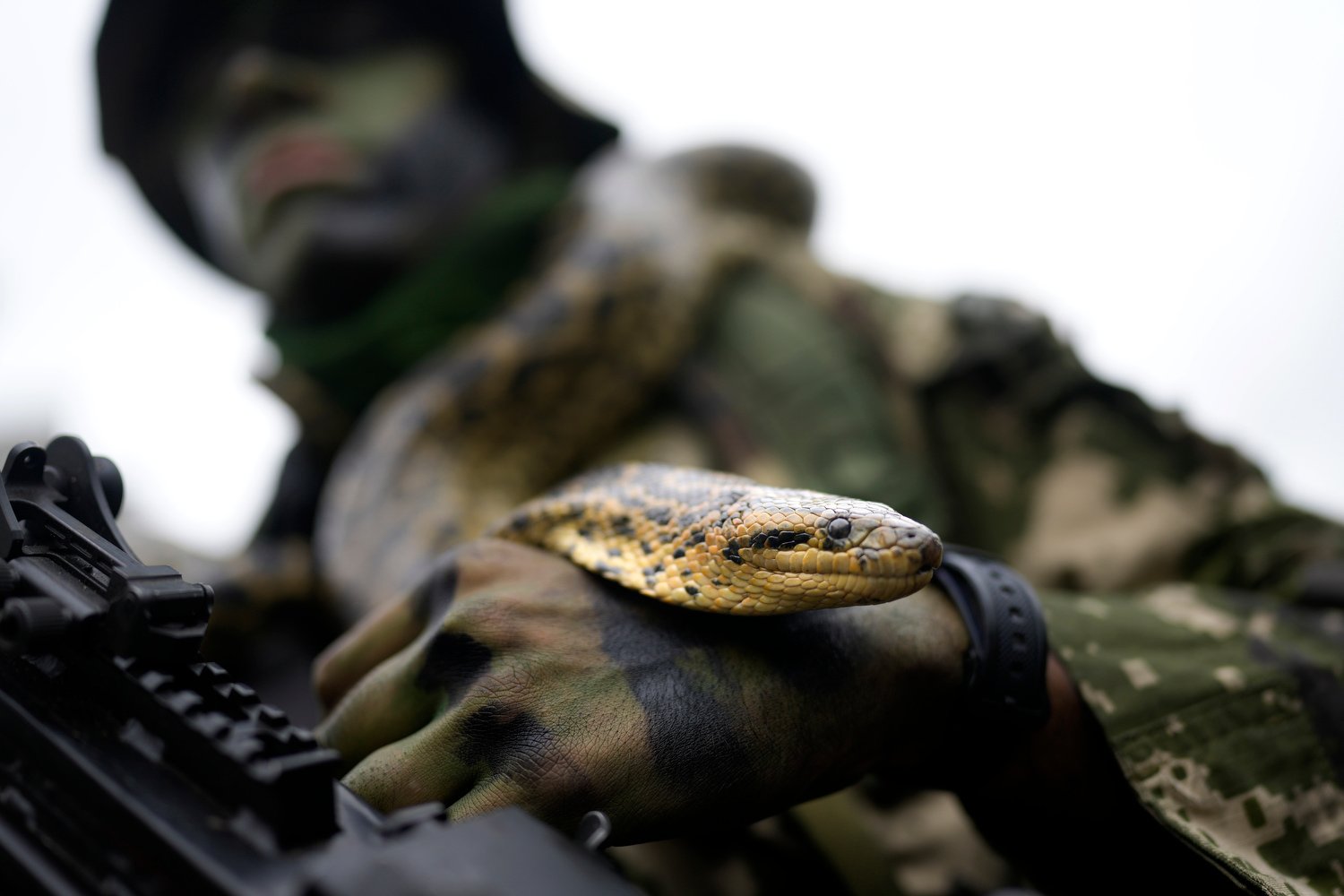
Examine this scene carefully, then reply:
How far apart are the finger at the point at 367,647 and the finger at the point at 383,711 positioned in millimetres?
115

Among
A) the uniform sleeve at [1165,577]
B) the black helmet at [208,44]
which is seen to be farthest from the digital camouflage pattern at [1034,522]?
the black helmet at [208,44]

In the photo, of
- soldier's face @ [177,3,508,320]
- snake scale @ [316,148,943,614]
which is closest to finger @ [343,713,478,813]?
snake scale @ [316,148,943,614]

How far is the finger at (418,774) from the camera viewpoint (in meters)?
1.03

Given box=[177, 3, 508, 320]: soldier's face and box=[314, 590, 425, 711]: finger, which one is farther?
box=[177, 3, 508, 320]: soldier's face

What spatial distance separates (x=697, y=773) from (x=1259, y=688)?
1.13 meters

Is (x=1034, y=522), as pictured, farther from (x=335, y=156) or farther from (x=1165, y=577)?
(x=335, y=156)

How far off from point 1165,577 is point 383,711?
1.98 metres

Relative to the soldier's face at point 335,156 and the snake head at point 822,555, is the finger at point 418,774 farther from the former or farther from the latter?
the soldier's face at point 335,156

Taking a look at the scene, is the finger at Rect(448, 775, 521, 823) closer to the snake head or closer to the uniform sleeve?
the snake head

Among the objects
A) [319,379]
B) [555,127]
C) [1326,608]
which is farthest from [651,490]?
[555,127]

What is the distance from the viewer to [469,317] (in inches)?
127

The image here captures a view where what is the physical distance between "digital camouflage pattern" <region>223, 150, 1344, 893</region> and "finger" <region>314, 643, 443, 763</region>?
152mm

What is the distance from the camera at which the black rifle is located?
2.42 feet

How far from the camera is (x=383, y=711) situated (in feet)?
3.89
